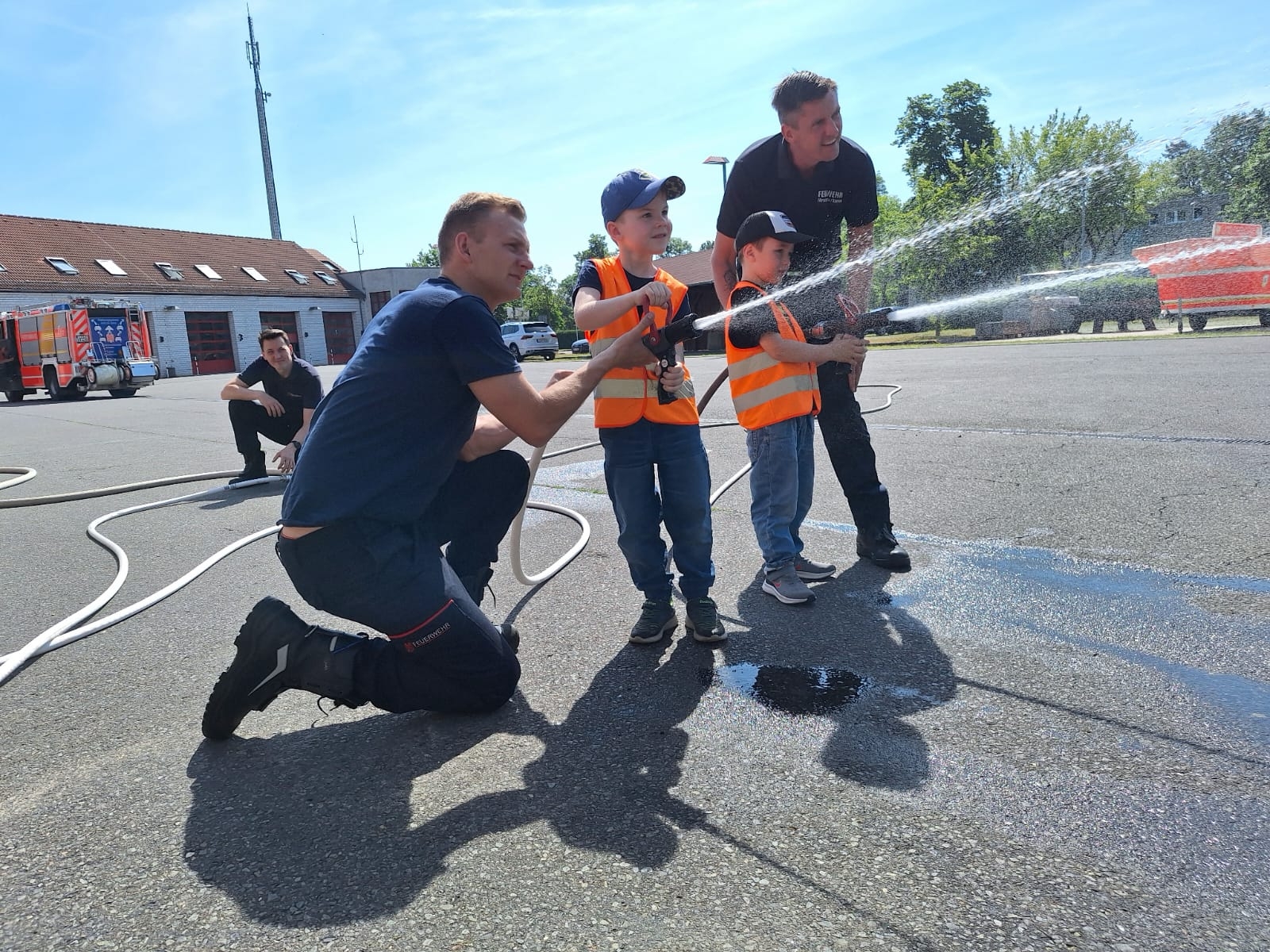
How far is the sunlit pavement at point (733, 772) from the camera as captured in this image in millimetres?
1747

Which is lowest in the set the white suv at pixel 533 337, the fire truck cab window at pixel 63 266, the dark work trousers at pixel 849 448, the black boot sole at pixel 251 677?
the black boot sole at pixel 251 677

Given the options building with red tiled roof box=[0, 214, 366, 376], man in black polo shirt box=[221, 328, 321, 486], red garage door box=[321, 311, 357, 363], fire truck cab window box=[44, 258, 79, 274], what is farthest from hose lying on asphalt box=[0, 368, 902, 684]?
red garage door box=[321, 311, 357, 363]

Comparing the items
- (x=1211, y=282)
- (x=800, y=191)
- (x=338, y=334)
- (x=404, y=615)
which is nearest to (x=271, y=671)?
(x=404, y=615)

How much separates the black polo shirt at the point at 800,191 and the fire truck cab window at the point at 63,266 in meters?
43.4

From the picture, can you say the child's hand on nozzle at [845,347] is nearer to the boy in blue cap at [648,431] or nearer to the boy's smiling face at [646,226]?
the boy in blue cap at [648,431]

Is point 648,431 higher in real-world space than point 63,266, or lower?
lower

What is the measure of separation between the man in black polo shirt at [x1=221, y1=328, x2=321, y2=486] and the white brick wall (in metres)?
33.1

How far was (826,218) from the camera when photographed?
156 inches

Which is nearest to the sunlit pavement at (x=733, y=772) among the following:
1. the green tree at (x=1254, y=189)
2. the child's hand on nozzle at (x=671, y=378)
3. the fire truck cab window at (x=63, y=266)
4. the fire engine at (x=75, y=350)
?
the child's hand on nozzle at (x=671, y=378)

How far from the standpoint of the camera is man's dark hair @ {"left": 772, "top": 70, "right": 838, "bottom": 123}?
12.0 ft

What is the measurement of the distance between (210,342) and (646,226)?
4481 cm

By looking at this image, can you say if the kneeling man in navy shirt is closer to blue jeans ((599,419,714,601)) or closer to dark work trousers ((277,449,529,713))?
dark work trousers ((277,449,529,713))

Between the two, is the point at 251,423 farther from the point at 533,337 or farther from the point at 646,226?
the point at 533,337

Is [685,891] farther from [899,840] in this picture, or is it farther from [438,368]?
[438,368]
